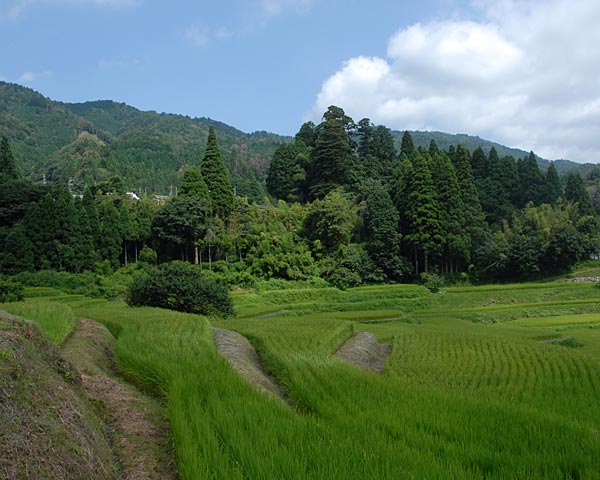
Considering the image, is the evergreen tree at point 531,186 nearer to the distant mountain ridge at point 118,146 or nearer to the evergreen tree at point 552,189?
the evergreen tree at point 552,189

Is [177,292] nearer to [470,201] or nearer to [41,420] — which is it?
[41,420]

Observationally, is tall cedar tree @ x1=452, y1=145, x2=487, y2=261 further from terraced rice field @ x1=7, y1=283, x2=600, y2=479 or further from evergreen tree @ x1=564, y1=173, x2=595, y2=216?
terraced rice field @ x1=7, y1=283, x2=600, y2=479

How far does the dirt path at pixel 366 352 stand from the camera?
1273 cm

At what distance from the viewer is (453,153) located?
168ft

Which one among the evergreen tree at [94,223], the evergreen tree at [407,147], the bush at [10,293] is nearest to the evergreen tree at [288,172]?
the evergreen tree at [407,147]

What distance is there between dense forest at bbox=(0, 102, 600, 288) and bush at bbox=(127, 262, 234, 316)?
47.1ft

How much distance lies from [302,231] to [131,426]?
3773 cm

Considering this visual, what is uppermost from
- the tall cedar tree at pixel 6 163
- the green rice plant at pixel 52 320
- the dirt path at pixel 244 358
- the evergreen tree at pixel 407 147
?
the evergreen tree at pixel 407 147

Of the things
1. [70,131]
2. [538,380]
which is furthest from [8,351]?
[70,131]

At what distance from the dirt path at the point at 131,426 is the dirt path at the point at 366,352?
22.0 ft

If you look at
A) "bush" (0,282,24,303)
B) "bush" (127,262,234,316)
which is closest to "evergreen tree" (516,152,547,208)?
"bush" (127,262,234,316)

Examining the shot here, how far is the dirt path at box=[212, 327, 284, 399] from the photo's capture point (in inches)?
310

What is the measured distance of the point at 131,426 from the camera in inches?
195

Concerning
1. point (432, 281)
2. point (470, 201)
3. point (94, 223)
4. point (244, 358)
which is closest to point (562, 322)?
point (432, 281)
